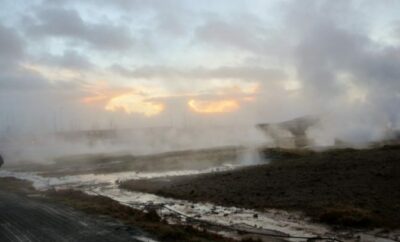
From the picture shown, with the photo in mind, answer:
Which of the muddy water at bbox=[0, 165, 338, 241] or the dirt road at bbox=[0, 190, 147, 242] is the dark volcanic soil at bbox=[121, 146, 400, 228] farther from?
the dirt road at bbox=[0, 190, 147, 242]

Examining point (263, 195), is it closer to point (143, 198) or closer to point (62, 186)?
point (143, 198)

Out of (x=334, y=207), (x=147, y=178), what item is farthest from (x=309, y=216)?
(x=147, y=178)

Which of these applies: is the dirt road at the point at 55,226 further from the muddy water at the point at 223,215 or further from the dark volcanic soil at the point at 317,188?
the dark volcanic soil at the point at 317,188

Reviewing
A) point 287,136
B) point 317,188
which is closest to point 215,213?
point 317,188

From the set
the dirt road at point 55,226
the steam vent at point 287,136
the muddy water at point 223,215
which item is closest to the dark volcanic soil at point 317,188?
the muddy water at point 223,215

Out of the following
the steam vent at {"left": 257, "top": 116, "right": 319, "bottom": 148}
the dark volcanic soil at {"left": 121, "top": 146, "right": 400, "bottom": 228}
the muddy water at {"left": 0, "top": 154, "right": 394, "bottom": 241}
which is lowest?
the muddy water at {"left": 0, "top": 154, "right": 394, "bottom": 241}

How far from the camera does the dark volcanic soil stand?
24.5 m

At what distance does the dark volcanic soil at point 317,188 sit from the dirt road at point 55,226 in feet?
34.3

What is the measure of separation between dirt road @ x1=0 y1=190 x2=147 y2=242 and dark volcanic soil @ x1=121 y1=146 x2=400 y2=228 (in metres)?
10.5

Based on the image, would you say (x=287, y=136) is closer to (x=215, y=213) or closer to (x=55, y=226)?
(x=215, y=213)

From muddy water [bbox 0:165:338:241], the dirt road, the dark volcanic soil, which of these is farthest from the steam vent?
the dirt road

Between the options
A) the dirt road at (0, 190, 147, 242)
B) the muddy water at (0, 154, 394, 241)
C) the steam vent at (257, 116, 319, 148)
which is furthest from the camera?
the steam vent at (257, 116, 319, 148)

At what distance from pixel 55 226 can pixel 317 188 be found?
19.6m

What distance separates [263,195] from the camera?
32.6m
